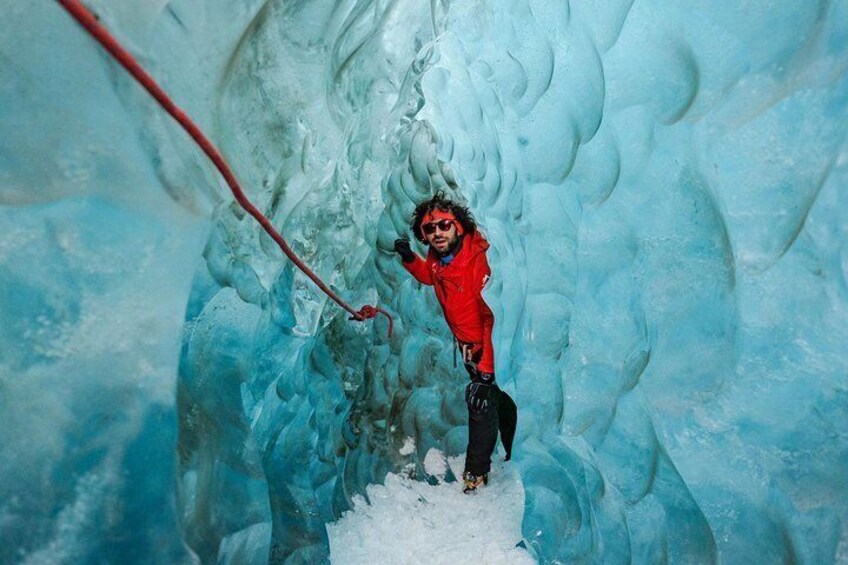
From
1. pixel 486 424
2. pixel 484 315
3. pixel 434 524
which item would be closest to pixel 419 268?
pixel 484 315

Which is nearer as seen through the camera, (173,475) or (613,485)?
(173,475)

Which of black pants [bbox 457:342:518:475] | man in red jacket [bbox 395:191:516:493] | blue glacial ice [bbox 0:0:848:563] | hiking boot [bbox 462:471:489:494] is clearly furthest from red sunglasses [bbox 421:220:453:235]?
hiking boot [bbox 462:471:489:494]

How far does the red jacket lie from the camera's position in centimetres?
285

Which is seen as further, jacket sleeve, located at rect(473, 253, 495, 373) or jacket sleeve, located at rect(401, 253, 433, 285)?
jacket sleeve, located at rect(401, 253, 433, 285)

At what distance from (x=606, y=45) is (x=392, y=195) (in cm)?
221

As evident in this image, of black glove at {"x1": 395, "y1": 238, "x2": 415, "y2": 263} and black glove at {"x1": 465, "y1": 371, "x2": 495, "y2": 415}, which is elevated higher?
black glove at {"x1": 395, "y1": 238, "x2": 415, "y2": 263}

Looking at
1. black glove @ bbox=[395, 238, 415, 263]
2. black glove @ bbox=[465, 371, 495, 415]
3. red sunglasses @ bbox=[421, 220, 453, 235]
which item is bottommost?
black glove @ bbox=[465, 371, 495, 415]

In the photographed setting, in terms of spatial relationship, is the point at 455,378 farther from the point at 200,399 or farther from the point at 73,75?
the point at 73,75

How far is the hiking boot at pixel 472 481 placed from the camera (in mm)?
3057

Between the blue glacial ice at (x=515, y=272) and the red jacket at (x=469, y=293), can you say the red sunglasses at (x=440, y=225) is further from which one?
the blue glacial ice at (x=515, y=272)

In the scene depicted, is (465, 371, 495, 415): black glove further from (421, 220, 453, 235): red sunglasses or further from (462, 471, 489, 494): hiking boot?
(421, 220, 453, 235): red sunglasses

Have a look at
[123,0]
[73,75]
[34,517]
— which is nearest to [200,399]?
[34,517]

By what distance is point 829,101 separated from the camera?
1.57m

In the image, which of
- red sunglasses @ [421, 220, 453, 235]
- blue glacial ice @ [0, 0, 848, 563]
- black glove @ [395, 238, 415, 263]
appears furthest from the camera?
black glove @ [395, 238, 415, 263]
